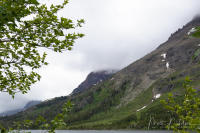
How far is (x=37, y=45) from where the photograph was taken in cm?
800

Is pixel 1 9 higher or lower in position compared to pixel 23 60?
higher

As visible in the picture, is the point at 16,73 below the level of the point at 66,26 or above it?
below

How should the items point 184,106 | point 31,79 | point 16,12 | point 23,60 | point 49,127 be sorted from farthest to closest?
1. point 31,79
2. point 23,60
3. point 49,127
4. point 184,106
5. point 16,12

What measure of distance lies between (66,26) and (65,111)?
3.29m

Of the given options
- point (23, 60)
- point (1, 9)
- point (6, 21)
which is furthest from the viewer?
point (23, 60)

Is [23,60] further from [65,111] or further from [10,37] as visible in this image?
[65,111]

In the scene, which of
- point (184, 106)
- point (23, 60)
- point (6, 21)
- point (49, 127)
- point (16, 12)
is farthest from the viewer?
point (23, 60)

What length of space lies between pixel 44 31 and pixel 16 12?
191 centimetres

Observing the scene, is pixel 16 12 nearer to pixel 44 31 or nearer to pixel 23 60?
pixel 44 31

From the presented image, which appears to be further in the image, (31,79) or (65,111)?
(31,79)

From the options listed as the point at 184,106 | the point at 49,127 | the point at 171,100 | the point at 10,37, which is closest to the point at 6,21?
the point at 10,37

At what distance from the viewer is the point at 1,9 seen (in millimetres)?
5270

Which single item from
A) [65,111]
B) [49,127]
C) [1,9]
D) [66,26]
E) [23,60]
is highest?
[66,26]

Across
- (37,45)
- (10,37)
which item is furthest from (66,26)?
(10,37)
